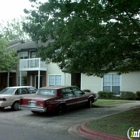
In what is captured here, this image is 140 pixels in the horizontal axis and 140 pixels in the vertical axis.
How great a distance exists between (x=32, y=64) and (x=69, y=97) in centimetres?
1505

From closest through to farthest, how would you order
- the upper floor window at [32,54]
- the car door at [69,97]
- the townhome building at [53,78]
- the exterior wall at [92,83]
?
the car door at [69,97] < the townhome building at [53,78] < the exterior wall at [92,83] < the upper floor window at [32,54]

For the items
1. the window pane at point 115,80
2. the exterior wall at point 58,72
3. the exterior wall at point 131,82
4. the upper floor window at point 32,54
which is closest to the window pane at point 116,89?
the window pane at point 115,80

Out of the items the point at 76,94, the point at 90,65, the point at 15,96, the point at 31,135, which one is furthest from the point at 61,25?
the point at 15,96

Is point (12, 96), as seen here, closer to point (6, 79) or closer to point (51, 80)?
point (51, 80)

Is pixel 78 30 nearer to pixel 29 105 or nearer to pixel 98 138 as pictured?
pixel 98 138

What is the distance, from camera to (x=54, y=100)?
13039 millimetres

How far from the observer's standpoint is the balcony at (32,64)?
27.7 m

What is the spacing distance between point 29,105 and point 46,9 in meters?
5.85

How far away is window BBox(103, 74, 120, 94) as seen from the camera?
22.6 meters

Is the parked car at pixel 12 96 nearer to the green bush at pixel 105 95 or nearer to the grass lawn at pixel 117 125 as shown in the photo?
the grass lawn at pixel 117 125

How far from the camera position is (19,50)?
31.3 metres

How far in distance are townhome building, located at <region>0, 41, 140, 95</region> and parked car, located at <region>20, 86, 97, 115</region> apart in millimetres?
3891

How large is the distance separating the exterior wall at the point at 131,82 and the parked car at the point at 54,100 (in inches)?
304

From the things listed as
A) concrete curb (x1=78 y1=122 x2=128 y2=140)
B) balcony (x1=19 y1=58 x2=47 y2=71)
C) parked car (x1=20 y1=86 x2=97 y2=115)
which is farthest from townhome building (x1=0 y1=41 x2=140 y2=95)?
concrete curb (x1=78 y1=122 x2=128 y2=140)
